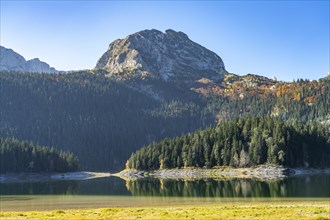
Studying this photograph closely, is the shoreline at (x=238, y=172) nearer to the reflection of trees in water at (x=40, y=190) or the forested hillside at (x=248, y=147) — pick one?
the forested hillside at (x=248, y=147)

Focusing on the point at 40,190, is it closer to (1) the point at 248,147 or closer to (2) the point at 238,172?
(2) the point at 238,172

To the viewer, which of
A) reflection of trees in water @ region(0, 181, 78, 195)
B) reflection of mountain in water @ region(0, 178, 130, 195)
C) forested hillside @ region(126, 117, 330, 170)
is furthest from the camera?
forested hillside @ region(126, 117, 330, 170)

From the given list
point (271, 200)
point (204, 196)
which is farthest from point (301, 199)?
point (204, 196)

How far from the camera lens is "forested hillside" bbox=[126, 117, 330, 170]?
16325cm

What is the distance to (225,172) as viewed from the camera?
164 m

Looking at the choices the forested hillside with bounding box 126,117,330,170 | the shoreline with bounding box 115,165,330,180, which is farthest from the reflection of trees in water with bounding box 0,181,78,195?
the forested hillside with bounding box 126,117,330,170

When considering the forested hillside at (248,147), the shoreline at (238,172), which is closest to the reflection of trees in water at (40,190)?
the shoreline at (238,172)

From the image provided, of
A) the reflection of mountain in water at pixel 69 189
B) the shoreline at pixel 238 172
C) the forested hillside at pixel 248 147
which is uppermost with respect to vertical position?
the forested hillside at pixel 248 147

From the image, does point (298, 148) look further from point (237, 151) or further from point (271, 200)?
point (271, 200)

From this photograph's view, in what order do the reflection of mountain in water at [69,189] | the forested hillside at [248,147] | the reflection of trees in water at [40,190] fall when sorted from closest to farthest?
the reflection of mountain in water at [69,189] < the reflection of trees in water at [40,190] < the forested hillside at [248,147]

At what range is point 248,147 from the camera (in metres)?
173

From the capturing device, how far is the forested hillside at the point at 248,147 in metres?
163

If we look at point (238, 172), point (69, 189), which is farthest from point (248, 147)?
point (69, 189)

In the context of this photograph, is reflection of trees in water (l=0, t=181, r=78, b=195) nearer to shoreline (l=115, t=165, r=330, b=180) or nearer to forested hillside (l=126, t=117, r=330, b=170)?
shoreline (l=115, t=165, r=330, b=180)
